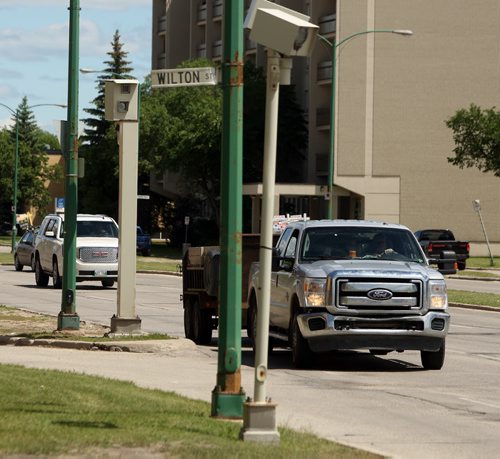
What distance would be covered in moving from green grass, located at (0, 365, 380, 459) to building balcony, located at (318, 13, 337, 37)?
67.7 meters

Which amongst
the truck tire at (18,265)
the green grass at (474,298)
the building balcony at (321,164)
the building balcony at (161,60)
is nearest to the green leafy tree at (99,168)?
the building balcony at (161,60)

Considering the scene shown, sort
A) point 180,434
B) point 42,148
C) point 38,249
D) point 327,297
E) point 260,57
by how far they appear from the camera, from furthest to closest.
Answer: point 42,148 → point 260,57 → point 38,249 → point 327,297 → point 180,434

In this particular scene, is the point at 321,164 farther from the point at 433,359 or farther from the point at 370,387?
the point at 370,387

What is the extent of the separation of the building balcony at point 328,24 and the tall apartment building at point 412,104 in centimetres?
11

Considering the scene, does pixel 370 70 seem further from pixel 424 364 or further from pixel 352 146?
pixel 424 364

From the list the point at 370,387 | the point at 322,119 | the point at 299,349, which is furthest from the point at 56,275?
the point at 322,119

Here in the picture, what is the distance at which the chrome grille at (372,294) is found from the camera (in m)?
18.8

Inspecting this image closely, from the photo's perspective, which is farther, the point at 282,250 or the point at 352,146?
the point at 352,146

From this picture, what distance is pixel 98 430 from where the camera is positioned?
36.1 ft

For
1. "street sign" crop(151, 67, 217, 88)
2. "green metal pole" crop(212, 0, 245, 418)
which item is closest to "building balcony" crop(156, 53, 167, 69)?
"street sign" crop(151, 67, 217, 88)

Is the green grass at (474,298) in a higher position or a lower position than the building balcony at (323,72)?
lower

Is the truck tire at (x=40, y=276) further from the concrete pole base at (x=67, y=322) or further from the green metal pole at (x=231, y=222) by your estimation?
the green metal pole at (x=231, y=222)

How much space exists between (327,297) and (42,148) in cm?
12925

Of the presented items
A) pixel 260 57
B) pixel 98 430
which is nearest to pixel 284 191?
pixel 260 57
